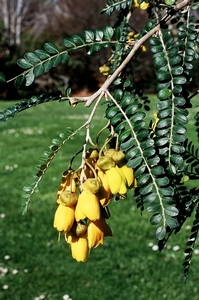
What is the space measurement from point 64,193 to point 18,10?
16.8 meters

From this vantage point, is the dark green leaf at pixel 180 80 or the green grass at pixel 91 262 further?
the green grass at pixel 91 262

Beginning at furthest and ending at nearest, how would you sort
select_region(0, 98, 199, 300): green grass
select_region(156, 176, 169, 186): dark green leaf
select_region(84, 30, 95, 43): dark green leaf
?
select_region(0, 98, 199, 300): green grass, select_region(84, 30, 95, 43): dark green leaf, select_region(156, 176, 169, 186): dark green leaf

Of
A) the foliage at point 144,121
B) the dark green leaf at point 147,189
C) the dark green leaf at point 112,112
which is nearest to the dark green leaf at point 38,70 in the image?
the foliage at point 144,121

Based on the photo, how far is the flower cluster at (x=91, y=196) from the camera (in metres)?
0.65

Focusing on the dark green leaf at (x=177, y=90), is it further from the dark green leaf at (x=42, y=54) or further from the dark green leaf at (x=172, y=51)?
the dark green leaf at (x=42, y=54)

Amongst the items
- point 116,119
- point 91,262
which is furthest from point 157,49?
point 91,262

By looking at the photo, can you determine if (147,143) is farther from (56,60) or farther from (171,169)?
(56,60)

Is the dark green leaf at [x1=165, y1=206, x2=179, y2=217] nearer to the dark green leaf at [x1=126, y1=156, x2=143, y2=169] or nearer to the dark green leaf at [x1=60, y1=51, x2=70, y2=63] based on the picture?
the dark green leaf at [x1=126, y1=156, x2=143, y2=169]

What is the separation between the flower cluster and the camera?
0.65 m

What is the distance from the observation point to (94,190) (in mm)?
639

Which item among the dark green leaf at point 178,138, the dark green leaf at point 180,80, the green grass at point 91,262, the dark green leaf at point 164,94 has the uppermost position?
the dark green leaf at point 180,80

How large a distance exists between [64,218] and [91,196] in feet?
0.20

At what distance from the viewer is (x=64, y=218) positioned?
2.22ft

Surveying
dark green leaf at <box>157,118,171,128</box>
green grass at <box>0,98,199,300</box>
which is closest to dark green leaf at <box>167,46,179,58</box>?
dark green leaf at <box>157,118,171,128</box>
